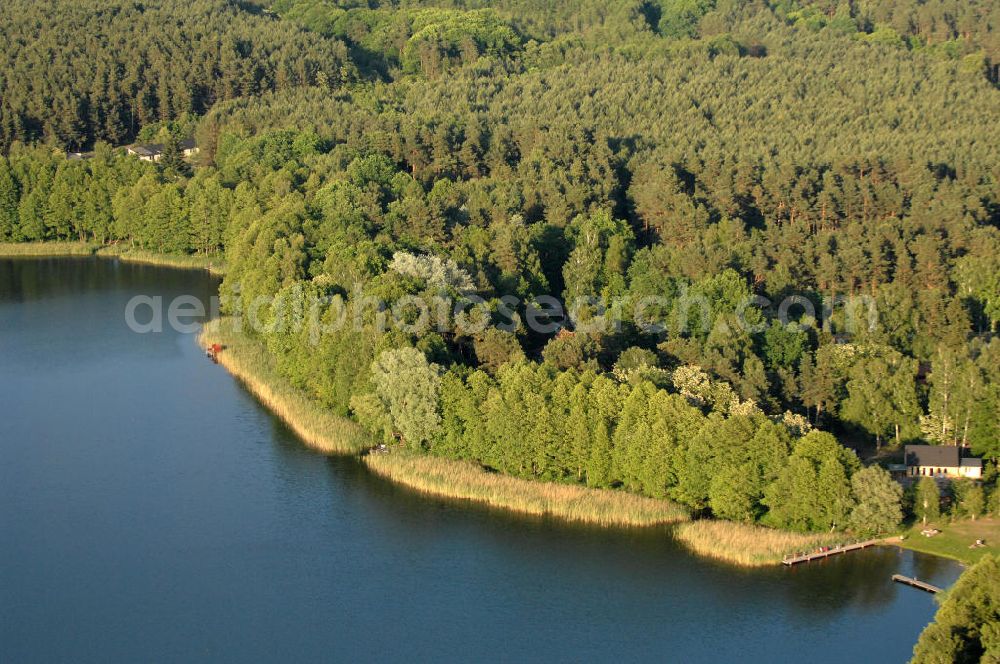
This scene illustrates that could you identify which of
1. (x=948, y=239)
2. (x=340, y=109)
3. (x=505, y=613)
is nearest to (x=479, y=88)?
(x=340, y=109)

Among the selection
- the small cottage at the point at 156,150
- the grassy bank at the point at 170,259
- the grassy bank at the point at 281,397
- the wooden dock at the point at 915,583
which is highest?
the small cottage at the point at 156,150

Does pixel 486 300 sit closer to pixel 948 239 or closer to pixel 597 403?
pixel 597 403

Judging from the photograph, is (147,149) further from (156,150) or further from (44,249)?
(44,249)

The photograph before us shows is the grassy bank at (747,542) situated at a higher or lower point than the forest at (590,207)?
lower

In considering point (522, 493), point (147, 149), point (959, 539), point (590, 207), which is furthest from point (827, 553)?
point (147, 149)

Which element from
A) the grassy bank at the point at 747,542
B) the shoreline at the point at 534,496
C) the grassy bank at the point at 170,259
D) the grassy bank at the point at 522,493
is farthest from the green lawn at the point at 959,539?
the grassy bank at the point at 170,259

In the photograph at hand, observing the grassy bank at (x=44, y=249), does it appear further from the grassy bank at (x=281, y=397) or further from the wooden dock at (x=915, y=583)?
the wooden dock at (x=915, y=583)
